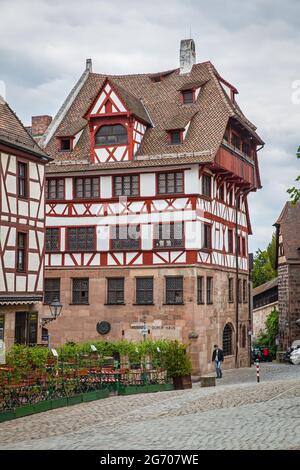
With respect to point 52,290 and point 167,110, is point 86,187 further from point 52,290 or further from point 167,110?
point 167,110

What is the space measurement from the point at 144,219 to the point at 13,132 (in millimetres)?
11082

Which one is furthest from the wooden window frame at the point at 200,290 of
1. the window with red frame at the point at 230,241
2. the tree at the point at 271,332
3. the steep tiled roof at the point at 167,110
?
the tree at the point at 271,332

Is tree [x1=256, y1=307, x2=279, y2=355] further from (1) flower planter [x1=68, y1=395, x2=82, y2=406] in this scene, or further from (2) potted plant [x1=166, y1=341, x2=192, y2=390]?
(1) flower planter [x1=68, y1=395, x2=82, y2=406]

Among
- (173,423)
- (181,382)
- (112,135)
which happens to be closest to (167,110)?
(112,135)

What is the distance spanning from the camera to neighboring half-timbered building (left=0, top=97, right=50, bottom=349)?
2861 centimetres

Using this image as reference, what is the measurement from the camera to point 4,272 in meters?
28.5

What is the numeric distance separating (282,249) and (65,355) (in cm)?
3838

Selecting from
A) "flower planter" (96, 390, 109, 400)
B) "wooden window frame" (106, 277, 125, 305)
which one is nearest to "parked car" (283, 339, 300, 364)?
"wooden window frame" (106, 277, 125, 305)

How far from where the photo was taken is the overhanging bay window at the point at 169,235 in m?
39.0

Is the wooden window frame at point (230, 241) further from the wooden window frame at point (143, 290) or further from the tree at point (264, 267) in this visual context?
the tree at point (264, 267)

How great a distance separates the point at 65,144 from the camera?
43.4 m

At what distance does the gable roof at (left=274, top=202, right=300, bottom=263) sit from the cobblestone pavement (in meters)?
37.1

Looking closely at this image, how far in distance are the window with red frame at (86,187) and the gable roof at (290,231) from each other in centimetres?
2306

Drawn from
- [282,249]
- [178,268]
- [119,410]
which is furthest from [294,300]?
[119,410]
